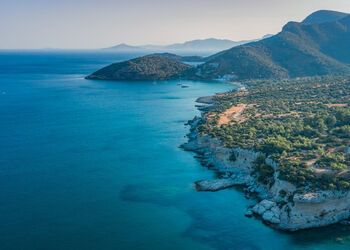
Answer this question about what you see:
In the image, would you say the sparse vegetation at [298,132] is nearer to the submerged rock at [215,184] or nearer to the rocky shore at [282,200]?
the rocky shore at [282,200]

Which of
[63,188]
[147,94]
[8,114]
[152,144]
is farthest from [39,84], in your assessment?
[63,188]

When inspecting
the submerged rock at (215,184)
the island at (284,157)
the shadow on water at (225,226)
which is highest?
the island at (284,157)

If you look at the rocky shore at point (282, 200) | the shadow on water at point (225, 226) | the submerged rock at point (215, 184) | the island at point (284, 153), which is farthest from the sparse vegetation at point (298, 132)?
the shadow on water at point (225, 226)

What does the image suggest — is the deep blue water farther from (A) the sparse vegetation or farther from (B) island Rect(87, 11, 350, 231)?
(A) the sparse vegetation

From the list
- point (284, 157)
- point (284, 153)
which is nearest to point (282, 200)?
point (284, 157)

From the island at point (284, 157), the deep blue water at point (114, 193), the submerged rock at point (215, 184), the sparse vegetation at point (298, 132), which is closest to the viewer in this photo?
the deep blue water at point (114, 193)

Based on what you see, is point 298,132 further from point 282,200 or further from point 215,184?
point 282,200

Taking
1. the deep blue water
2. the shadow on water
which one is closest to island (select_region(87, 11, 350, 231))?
the shadow on water

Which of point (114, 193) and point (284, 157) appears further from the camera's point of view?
point (284, 157)
